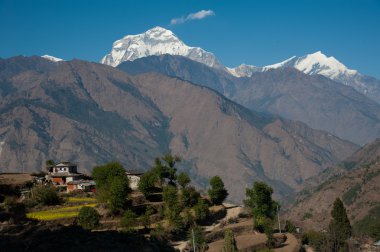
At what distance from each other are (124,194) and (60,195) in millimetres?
16619

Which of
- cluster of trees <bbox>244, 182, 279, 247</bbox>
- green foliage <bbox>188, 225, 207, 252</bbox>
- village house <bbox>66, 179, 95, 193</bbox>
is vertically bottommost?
green foliage <bbox>188, 225, 207, 252</bbox>

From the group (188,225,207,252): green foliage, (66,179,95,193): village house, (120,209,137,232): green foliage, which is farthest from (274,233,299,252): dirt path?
(66,179,95,193): village house

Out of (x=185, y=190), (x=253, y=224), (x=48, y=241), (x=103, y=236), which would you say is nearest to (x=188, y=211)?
(x=185, y=190)

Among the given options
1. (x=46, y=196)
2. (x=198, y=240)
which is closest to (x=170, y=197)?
(x=198, y=240)

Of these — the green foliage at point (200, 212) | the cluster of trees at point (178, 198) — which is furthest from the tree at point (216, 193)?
the green foliage at point (200, 212)

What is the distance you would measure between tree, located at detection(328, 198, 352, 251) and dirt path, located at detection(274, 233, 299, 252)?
639 cm

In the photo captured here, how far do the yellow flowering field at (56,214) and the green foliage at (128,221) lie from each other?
25.4 ft

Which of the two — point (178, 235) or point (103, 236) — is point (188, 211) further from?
point (103, 236)

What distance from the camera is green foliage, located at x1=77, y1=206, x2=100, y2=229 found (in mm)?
84812

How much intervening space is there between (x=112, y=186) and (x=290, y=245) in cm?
3312

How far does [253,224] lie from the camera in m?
104

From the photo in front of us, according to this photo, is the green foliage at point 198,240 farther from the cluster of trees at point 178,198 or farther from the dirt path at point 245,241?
the cluster of trees at point 178,198

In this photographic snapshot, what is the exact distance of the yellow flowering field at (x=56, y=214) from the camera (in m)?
87.4

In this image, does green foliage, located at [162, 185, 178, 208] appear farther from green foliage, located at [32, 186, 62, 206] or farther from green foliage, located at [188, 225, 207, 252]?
green foliage, located at [32, 186, 62, 206]
